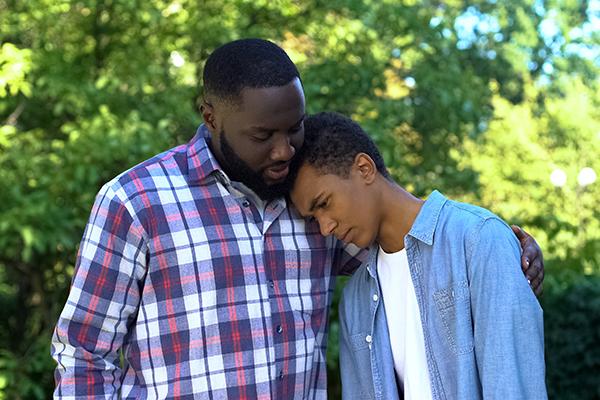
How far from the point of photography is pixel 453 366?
240 centimetres

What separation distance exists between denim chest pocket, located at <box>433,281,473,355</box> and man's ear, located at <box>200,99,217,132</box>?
2.45 feet

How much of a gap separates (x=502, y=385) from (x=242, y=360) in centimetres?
66

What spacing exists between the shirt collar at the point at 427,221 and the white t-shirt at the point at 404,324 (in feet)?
0.33

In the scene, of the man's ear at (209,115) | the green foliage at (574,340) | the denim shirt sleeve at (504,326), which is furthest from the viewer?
the green foliage at (574,340)

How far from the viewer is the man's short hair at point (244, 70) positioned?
2398 millimetres

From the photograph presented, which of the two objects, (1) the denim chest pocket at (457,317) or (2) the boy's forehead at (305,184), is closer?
(1) the denim chest pocket at (457,317)

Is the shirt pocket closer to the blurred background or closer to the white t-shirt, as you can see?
the white t-shirt

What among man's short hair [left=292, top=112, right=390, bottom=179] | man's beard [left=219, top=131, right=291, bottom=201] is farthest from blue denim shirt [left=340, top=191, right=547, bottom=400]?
man's beard [left=219, top=131, right=291, bottom=201]

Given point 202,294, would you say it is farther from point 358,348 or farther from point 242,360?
point 358,348

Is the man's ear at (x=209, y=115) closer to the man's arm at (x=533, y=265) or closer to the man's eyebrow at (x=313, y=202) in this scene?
the man's eyebrow at (x=313, y=202)

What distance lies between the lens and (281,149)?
2387mm

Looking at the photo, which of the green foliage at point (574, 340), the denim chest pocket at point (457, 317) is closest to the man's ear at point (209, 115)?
the denim chest pocket at point (457, 317)

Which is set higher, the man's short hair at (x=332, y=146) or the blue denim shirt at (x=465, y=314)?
the man's short hair at (x=332, y=146)

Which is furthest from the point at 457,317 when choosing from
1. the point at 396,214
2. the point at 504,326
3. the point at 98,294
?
the point at 98,294
